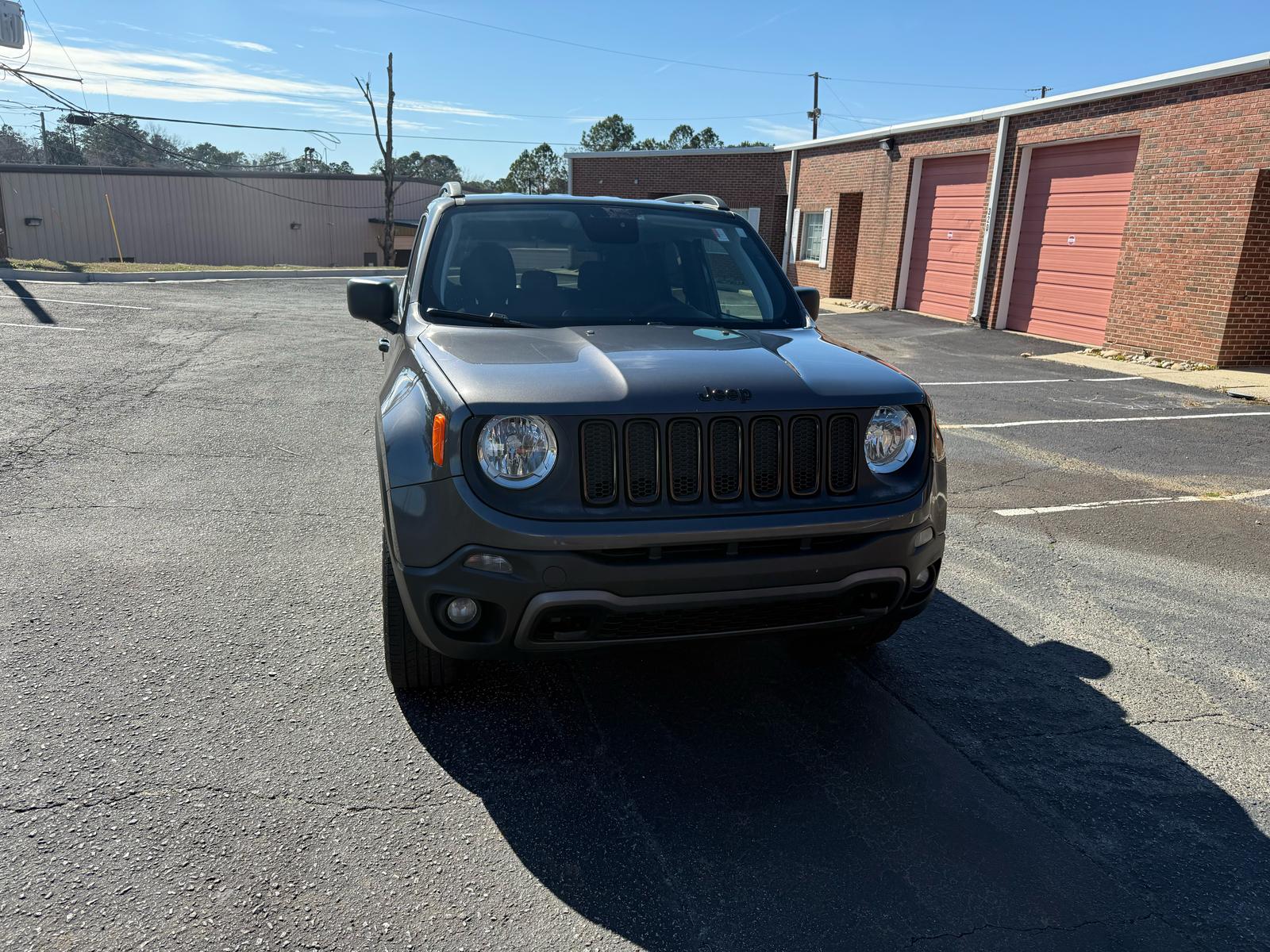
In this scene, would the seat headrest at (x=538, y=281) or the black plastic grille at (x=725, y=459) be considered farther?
the seat headrest at (x=538, y=281)

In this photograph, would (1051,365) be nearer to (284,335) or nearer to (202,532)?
(284,335)

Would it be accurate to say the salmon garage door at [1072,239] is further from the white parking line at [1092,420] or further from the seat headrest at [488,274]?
the seat headrest at [488,274]

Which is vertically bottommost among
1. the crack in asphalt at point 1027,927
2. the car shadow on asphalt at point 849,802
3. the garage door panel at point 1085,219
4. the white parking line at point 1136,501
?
the white parking line at point 1136,501

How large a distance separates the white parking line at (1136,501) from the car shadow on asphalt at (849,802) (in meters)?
2.31

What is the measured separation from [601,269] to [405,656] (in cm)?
196

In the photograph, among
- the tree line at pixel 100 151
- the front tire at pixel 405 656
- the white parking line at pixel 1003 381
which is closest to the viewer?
the front tire at pixel 405 656

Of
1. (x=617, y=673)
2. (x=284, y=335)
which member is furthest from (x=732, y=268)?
(x=284, y=335)

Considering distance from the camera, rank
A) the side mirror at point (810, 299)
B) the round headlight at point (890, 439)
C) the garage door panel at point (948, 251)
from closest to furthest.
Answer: the round headlight at point (890, 439), the side mirror at point (810, 299), the garage door panel at point (948, 251)

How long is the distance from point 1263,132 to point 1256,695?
36.8 ft

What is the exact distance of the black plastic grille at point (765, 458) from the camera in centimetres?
292

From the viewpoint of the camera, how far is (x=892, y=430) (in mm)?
3150

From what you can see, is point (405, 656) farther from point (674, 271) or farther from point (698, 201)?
point (698, 201)

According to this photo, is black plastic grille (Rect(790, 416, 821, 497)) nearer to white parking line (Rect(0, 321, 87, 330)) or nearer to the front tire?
the front tire

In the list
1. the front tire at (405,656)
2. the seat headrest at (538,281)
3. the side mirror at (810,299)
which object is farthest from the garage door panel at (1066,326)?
the front tire at (405,656)
